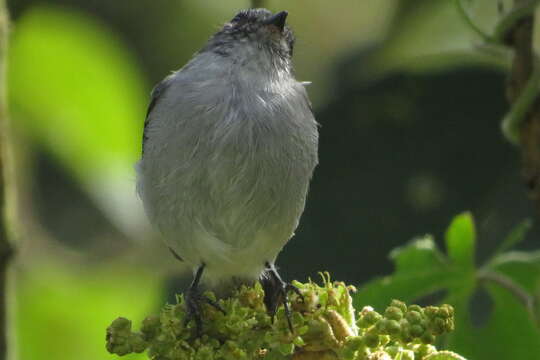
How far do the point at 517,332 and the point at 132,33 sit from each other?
313 cm

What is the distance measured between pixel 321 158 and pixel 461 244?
1080mm

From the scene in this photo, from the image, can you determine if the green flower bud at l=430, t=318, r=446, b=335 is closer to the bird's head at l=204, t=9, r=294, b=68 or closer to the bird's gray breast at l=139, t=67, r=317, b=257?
the bird's gray breast at l=139, t=67, r=317, b=257

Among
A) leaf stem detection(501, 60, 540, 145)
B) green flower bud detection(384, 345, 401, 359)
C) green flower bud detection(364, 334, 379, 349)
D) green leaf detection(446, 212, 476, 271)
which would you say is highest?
leaf stem detection(501, 60, 540, 145)

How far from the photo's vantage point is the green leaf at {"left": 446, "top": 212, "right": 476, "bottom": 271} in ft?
9.39

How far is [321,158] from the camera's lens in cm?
385

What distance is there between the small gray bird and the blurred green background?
8.1 inches

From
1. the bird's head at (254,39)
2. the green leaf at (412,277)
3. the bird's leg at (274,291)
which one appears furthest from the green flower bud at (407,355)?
the bird's head at (254,39)

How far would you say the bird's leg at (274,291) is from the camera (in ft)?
8.01

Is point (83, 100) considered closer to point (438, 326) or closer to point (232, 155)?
point (232, 155)

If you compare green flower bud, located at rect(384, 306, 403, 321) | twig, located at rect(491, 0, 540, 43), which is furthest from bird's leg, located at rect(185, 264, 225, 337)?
twig, located at rect(491, 0, 540, 43)

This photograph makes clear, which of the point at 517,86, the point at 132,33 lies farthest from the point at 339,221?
the point at 132,33

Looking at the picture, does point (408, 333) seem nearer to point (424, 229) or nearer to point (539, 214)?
point (539, 214)

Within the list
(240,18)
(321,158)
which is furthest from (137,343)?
(321,158)

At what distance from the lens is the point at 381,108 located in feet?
12.6
